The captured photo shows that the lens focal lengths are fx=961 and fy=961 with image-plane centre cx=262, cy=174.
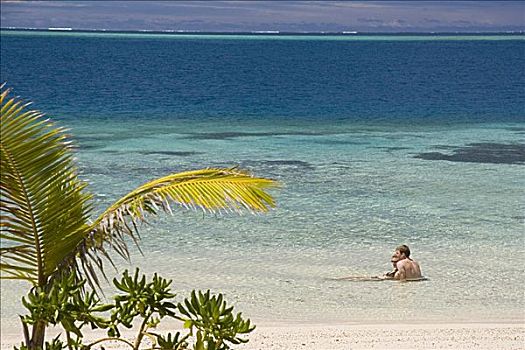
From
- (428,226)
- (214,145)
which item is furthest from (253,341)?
(214,145)

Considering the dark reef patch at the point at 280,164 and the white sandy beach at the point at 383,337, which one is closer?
the white sandy beach at the point at 383,337

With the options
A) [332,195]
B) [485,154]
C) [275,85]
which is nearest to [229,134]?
[485,154]

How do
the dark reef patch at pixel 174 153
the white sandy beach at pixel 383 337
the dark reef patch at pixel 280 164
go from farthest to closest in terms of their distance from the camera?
the dark reef patch at pixel 174 153 < the dark reef patch at pixel 280 164 < the white sandy beach at pixel 383 337

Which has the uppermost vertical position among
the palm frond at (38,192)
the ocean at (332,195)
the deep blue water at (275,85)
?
the deep blue water at (275,85)

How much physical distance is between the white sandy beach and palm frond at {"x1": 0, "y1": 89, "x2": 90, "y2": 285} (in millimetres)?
2942

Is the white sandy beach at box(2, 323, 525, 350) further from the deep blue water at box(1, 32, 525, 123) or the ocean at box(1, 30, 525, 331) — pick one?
the deep blue water at box(1, 32, 525, 123)

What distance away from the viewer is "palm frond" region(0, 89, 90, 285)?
4.34m

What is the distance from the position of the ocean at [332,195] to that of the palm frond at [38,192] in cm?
424

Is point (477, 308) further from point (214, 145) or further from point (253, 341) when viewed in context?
point (214, 145)

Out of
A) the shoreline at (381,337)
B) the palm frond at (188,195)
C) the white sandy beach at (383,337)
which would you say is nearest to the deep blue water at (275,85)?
the shoreline at (381,337)

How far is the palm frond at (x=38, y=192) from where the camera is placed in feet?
14.3

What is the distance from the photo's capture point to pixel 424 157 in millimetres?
19984

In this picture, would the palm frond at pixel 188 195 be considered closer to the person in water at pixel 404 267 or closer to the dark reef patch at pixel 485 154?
the person in water at pixel 404 267

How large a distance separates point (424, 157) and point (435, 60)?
235ft
